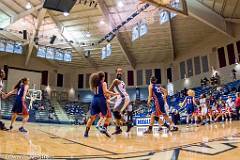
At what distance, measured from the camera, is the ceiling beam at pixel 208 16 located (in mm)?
17266

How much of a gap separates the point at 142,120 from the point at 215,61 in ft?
33.6

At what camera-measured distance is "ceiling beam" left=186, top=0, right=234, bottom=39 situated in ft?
56.6

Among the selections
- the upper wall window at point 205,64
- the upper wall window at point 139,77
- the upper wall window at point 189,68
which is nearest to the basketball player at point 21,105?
the upper wall window at point 205,64

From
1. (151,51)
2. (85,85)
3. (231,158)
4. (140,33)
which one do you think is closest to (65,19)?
(140,33)

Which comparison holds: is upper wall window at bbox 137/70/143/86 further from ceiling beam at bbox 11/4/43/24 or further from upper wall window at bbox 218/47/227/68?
ceiling beam at bbox 11/4/43/24

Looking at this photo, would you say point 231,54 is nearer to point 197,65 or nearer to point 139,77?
point 197,65

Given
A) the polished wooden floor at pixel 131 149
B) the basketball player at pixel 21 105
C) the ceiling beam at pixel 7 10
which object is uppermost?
the ceiling beam at pixel 7 10

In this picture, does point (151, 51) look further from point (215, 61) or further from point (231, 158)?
point (231, 158)

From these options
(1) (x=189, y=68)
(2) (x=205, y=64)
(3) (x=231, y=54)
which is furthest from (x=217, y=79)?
(1) (x=189, y=68)

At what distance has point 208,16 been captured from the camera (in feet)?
60.7

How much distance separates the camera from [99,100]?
5426mm

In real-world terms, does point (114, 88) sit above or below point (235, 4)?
below

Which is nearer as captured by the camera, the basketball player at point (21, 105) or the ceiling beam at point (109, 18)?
the basketball player at point (21, 105)

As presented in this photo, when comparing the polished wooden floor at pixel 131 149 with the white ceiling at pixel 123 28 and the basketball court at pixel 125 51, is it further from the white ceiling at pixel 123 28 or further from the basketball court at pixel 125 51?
the white ceiling at pixel 123 28
